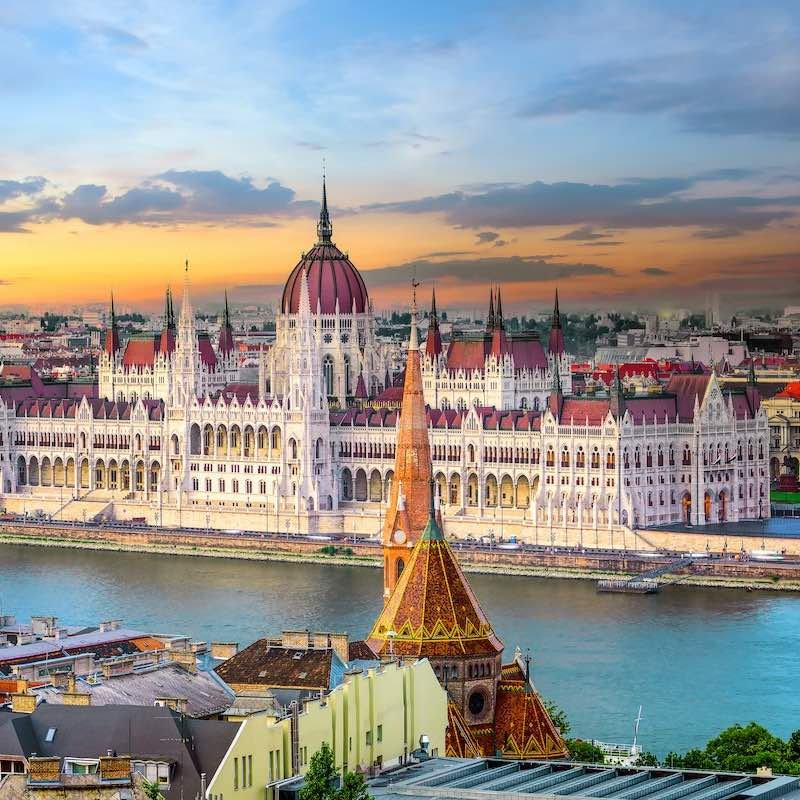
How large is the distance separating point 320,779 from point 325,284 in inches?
2299

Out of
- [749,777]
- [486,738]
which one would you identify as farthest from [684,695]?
[749,777]

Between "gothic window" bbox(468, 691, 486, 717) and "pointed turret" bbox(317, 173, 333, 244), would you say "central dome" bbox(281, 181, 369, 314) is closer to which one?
"pointed turret" bbox(317, 173, 333, 244)

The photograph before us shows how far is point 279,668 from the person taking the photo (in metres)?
28.5

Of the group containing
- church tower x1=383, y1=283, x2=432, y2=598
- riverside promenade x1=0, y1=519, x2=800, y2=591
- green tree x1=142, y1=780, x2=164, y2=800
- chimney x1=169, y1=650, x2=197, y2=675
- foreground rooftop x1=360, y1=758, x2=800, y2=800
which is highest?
church tower x1=383, y1=283, x2=432, y2=598

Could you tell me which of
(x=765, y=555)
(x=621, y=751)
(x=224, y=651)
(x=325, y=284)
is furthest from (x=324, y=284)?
(x=224, y=651)

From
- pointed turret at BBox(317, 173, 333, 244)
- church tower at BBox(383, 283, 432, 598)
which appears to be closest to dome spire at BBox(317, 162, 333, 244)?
pointed turret at BBox(317, 173, 333, 244)

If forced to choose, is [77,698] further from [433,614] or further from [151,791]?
[433,614]

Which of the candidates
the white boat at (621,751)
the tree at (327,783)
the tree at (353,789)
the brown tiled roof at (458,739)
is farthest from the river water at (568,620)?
the tree at (327,783)

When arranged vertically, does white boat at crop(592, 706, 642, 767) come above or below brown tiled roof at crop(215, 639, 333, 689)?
below

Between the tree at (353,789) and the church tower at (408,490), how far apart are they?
1269cm

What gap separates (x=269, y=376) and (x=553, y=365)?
8.84 metres

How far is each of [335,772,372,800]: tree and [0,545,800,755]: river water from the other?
1596 centimetres

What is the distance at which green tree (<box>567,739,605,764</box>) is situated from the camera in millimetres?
30344

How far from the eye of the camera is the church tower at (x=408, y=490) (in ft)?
120
